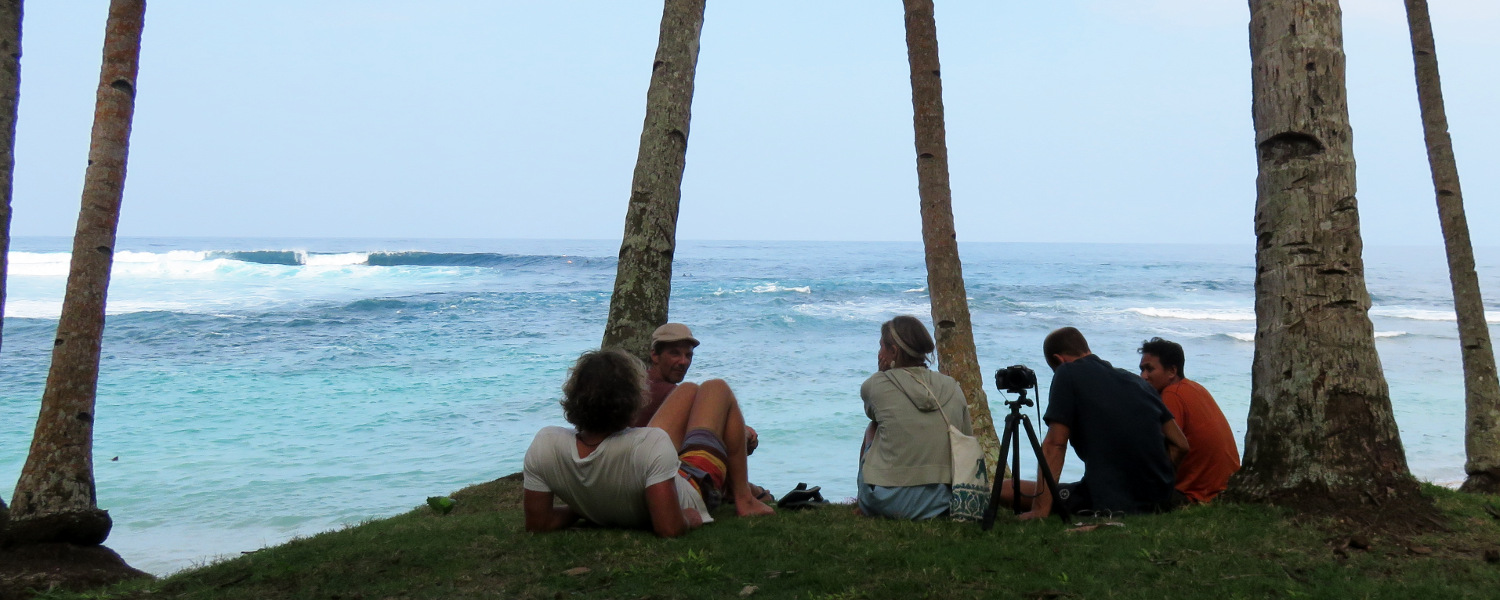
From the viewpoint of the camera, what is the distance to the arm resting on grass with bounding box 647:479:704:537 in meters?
4.36

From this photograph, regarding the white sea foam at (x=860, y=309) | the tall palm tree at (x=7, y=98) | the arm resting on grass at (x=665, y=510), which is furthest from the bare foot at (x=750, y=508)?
the white sea foam at (x=860, y=309)

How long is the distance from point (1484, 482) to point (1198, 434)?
4.40 meters

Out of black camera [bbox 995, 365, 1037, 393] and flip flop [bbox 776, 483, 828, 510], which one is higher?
black camera [bbox 995, 365, 1037, 393]

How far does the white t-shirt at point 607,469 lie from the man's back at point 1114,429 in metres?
1.86

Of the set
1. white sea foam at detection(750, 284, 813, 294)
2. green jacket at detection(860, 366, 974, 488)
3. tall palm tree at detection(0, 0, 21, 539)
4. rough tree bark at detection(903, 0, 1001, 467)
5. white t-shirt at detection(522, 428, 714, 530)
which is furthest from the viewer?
white sea foam at detection(750, 284, 813, 294)

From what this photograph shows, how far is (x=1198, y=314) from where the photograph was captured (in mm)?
32562

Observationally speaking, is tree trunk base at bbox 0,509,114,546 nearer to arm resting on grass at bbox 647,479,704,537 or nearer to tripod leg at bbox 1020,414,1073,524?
arm resting on grass at bbox 647,479,704,537

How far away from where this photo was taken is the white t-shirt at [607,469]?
169 inches

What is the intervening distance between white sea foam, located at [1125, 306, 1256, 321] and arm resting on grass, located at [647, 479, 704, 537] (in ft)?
97.9

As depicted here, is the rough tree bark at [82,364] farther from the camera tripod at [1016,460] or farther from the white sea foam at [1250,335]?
the white sea foam at [1250,335]

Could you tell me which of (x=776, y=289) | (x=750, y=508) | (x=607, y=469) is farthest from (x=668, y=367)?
(x=776, y=289)

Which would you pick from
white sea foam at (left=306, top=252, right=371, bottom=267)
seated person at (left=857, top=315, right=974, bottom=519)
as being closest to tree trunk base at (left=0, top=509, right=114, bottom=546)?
seated person at (left=857, top=315, right=974, bottom=519)

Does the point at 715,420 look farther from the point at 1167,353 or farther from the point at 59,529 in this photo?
the point at 59,529

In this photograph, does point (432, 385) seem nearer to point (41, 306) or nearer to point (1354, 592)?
point (1354, 592)
